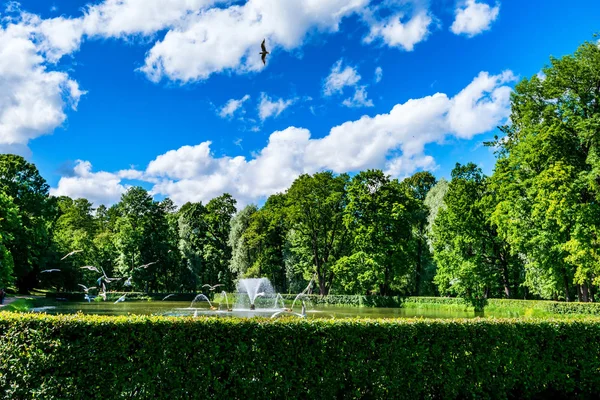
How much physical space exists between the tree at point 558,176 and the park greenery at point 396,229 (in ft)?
0.26

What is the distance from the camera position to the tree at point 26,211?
40719mm

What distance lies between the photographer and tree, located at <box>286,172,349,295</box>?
1820 inches

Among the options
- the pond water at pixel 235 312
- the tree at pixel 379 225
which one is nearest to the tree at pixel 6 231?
the pond water at pixel 235 312

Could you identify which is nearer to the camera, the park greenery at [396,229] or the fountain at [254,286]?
the park greenery at [396,229]

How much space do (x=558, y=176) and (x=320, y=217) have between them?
24.7 metres

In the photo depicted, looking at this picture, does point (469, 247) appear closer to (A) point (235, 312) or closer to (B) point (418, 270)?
(B) point (418, 270)

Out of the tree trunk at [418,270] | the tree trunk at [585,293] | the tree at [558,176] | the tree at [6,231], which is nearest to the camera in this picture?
the tree at [558,176]

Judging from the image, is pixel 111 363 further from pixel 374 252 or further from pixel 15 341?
pixel 374 252

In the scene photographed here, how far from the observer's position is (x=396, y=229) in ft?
144

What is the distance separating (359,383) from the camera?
815 centimetres

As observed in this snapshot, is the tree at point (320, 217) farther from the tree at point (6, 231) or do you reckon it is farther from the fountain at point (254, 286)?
the tree at point (6, 231)

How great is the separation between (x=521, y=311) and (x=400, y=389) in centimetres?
2399

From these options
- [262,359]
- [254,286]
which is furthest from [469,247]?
[262,359]

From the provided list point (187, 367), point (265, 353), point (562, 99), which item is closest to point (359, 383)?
point (265, 353)
